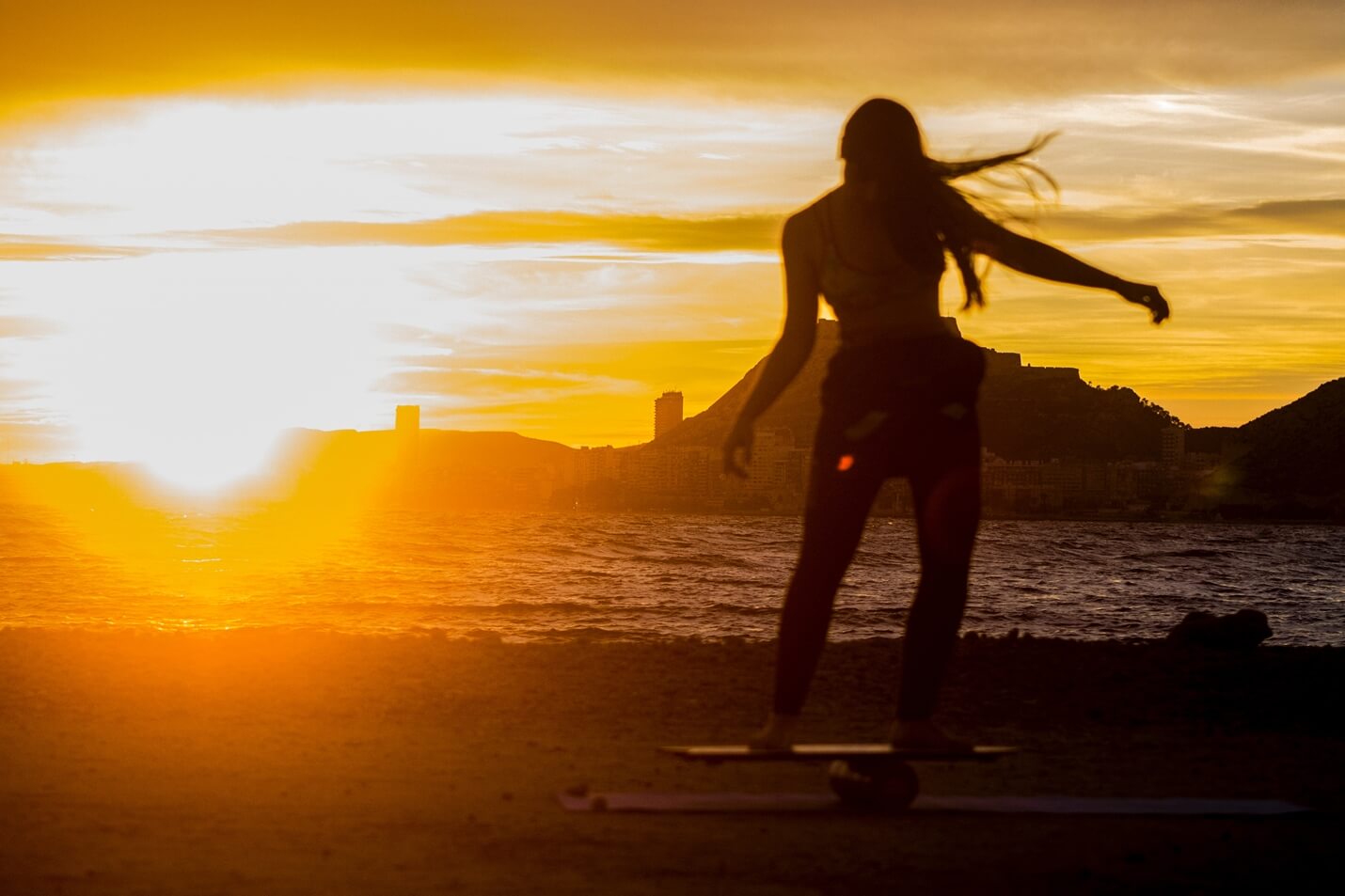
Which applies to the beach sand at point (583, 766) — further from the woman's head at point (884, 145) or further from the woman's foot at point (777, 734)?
the woman's head at point (884, 145)

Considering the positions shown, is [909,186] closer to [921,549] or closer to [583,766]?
[921,549]

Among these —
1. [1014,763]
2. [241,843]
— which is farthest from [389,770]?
[1014,763]

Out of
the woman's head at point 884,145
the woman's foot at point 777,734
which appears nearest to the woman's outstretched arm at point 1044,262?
the woman's head at point 884,145

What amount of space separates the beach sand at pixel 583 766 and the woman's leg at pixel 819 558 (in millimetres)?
482

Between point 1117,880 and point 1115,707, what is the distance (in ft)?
18.4

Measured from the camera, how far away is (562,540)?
3034 inches

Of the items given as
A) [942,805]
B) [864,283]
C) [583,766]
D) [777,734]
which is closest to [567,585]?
[583,766]

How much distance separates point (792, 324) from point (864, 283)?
30 centimetres

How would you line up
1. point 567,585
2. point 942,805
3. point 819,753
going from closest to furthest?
point 819,753
point 942,805
point 567,585

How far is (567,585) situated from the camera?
41219 millimetres

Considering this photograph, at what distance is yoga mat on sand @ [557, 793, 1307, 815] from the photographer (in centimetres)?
507

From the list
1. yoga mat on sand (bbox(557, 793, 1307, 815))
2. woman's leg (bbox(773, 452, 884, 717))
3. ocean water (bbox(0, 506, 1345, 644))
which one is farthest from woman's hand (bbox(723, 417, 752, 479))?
A: ocean water (bbox(0, 506, 1345, 644))

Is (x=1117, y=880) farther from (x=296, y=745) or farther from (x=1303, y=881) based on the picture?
(x=296, y=745)

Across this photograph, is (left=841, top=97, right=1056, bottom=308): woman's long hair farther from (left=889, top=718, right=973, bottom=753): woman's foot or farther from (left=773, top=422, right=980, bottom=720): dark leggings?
(left=889, top=718, right=973, bottom=753): woman's foot
